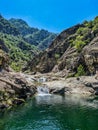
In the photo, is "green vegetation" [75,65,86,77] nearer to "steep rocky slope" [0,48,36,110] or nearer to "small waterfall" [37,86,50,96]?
"small waterfall" [37,86,50,96]

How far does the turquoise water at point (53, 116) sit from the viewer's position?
70688mm

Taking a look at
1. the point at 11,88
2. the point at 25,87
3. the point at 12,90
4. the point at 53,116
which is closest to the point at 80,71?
the point at 25,87

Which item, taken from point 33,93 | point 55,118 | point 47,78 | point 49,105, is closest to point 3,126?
point 55,118

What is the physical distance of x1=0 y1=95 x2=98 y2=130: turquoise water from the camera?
70688mm

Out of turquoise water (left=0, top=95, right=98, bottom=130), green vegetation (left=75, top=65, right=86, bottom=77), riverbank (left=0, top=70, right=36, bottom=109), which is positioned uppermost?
green vegetation (left=75, top=65, right=86, bottom=77)

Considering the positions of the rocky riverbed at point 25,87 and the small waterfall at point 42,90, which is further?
the small waterfall at point 42,90

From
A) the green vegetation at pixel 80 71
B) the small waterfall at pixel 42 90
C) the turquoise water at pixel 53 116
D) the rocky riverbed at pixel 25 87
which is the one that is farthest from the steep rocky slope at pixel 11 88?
the green vegetation at pixel 80 71

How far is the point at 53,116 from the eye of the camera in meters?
81.6

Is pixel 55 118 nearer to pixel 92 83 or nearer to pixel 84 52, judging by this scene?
pixel 92 83

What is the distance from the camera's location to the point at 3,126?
7212 cm

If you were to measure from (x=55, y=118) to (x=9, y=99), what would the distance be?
25.4 meters

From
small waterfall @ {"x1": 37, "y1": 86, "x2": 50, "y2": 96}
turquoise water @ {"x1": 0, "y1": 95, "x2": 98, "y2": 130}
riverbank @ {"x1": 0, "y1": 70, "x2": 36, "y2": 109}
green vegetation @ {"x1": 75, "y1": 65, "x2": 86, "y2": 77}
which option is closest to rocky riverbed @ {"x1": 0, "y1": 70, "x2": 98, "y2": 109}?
riverbank @ {"x1": 0, "y1": 70, "x2": 36, "y2": 109}

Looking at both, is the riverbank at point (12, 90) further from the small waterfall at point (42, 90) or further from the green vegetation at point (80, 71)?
the green vegetation at point (80, 71)

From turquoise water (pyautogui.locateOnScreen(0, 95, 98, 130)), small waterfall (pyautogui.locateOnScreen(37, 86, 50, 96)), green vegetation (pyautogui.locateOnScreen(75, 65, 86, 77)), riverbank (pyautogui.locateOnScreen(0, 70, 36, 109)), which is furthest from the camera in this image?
green vegetation (pyautogui.locateOnScreen(75, 65, 86, 77))
